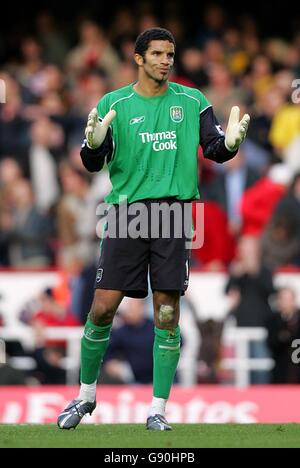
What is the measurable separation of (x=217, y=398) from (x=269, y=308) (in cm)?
270

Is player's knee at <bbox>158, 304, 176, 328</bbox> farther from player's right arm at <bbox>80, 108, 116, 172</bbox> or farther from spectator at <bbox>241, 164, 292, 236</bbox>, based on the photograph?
spectator at <bbox>241, 164, 292, 236</bbox>

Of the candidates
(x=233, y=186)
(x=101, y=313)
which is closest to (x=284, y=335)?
(x=233, y=186)

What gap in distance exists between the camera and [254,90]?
18.9 m

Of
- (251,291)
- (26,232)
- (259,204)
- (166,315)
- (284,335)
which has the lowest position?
(284,335)

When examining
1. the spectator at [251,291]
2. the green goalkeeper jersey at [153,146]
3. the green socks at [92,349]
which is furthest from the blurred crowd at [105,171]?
the green goalkeeper jersey at [153,146]

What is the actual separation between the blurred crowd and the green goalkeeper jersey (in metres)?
5.81

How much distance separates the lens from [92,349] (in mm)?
9719

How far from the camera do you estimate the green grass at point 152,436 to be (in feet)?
28.2

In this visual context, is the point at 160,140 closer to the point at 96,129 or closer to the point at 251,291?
the point at 96,129

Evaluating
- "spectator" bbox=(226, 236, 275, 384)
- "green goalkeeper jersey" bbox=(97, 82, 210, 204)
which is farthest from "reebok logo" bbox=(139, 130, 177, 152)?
"spectator" bbox=(226, 236, 275, 384)

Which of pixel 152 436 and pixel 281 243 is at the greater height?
pixel 281 243

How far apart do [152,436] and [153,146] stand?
1.94 meters

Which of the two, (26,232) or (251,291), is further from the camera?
(26,232)

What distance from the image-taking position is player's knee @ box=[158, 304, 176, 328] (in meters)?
9.59
